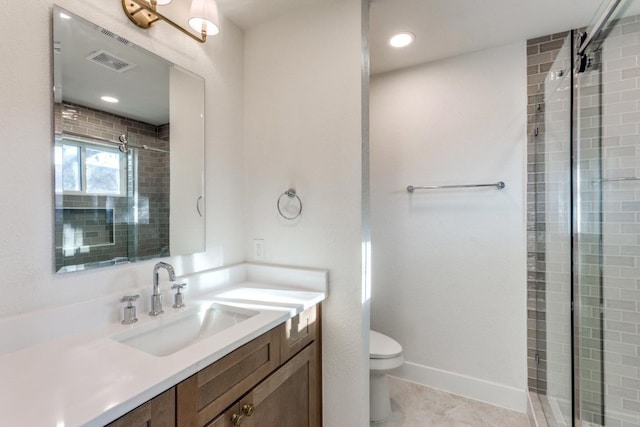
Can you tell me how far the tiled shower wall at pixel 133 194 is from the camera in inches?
42.3

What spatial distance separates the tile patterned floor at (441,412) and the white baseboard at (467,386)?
0.04 meters

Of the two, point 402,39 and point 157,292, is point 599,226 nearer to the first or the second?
point 402,39

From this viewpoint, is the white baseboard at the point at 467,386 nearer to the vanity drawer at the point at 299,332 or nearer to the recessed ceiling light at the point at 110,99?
the vanity drawer at the point at 299,332

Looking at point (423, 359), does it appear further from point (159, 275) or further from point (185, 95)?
point (185, 95)

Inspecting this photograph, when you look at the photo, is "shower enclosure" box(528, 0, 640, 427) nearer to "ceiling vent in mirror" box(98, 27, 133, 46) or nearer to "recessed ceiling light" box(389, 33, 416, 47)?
"recessed ceiling light" box(389, 33, 416, 47)

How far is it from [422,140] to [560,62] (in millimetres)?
879

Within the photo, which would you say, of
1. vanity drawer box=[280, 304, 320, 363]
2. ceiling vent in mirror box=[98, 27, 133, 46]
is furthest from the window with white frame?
vanity drawer box=[280, 304, 320, 363]

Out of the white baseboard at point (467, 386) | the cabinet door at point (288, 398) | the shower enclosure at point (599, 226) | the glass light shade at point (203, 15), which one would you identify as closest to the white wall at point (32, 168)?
A: the glass light shade at point (203, 15)

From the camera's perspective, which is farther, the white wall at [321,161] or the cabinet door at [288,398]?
the white wall at [321,161]

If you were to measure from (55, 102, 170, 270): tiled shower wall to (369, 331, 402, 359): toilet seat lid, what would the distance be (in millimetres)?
1323

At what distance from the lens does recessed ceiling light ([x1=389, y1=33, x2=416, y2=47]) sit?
6.22 ft

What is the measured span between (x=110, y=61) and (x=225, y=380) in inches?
50.8

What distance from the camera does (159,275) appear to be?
4.39ft

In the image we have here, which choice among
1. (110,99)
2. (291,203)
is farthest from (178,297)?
(110,99)
